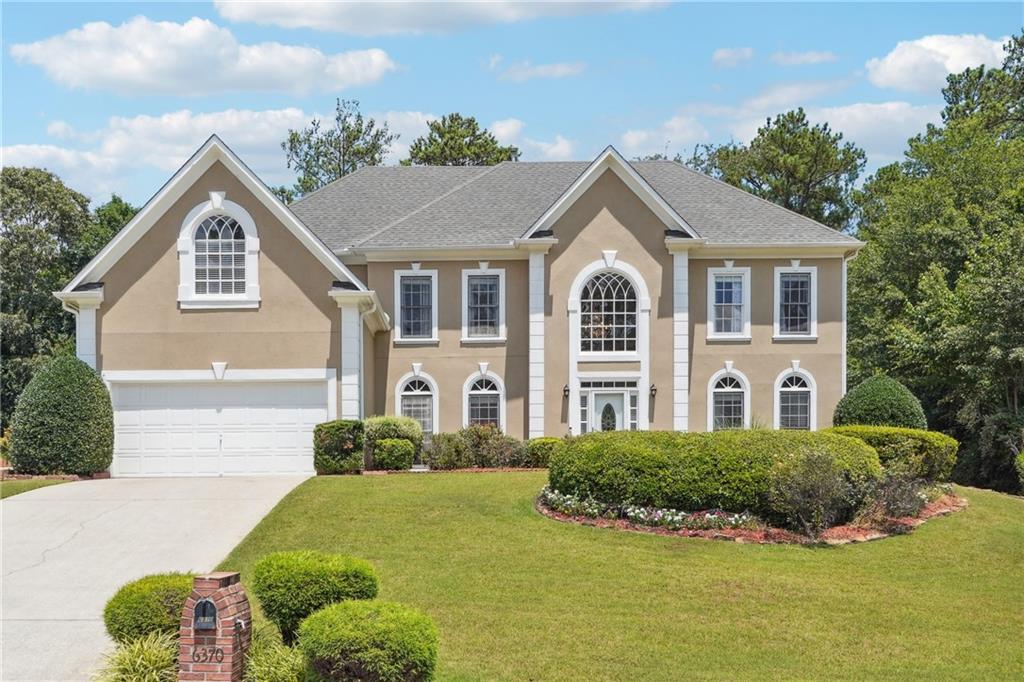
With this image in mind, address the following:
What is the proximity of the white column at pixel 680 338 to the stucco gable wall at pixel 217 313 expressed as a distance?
28.6 feet

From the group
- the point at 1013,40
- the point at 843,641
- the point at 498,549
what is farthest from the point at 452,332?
the point at 1013,40

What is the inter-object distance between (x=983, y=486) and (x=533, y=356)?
1513 centimetres

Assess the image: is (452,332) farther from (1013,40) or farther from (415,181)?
(1013,40)

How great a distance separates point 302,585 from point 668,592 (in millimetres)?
5081

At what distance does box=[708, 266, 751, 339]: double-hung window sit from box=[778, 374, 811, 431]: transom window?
1763mm

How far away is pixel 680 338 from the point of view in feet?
86.0

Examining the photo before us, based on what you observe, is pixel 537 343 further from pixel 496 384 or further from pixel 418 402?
pixel 418 402

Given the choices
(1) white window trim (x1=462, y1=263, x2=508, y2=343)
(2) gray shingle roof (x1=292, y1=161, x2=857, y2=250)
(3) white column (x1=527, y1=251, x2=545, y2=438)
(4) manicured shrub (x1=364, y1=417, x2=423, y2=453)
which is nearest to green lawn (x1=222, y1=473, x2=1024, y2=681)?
(4) manicured shrub (x1=364, y1=417, x2=423, y2=453)

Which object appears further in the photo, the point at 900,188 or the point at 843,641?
the point at 900,188

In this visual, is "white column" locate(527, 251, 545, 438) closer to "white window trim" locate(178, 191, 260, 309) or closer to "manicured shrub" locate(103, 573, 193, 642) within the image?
"white window trim" locate(178, 191, 260, 309)

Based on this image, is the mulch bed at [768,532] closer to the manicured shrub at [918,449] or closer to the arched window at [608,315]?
the manicured shrub at [918,449]

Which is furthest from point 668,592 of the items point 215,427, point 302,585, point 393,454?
point 215,427

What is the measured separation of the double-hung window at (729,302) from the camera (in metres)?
27.2

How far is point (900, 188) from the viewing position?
3838cm
